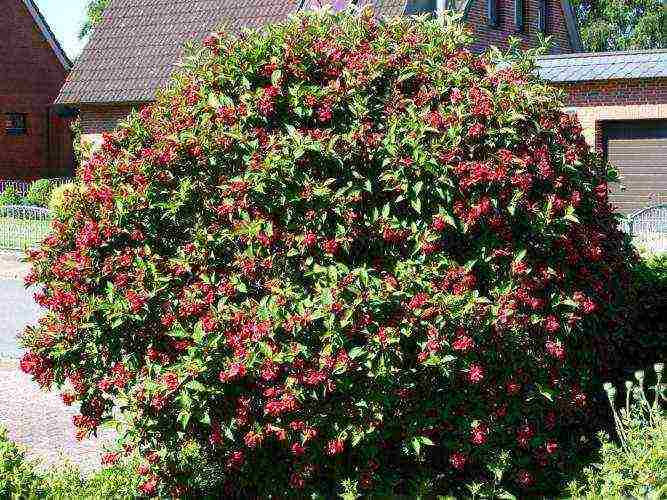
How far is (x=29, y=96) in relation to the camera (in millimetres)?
37406

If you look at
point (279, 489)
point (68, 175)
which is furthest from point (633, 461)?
point (68, 175)

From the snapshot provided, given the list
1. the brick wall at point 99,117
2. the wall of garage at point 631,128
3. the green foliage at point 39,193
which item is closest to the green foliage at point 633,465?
the wall of garage at point 631,128

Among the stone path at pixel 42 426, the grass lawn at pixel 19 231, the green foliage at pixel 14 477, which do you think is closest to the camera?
the green foliage at pixel 14 477

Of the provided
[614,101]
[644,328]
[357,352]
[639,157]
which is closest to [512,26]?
[614,101]

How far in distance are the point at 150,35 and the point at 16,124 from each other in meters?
8.62

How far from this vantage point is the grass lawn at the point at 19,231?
2200cm

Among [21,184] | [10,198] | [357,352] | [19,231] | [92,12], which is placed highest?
[92,12]

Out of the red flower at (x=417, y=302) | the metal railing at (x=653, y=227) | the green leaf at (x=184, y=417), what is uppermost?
the metal railing at (x=653, y=227)

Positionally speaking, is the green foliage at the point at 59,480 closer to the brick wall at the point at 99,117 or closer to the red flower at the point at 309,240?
the red flower at the point at 309,240

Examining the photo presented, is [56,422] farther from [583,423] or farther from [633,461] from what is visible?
[633,461]

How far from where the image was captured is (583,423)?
664cm

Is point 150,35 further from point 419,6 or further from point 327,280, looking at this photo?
point 327,280

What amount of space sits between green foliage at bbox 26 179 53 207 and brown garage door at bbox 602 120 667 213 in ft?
51.2

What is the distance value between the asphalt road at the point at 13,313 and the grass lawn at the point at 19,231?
331 cm
